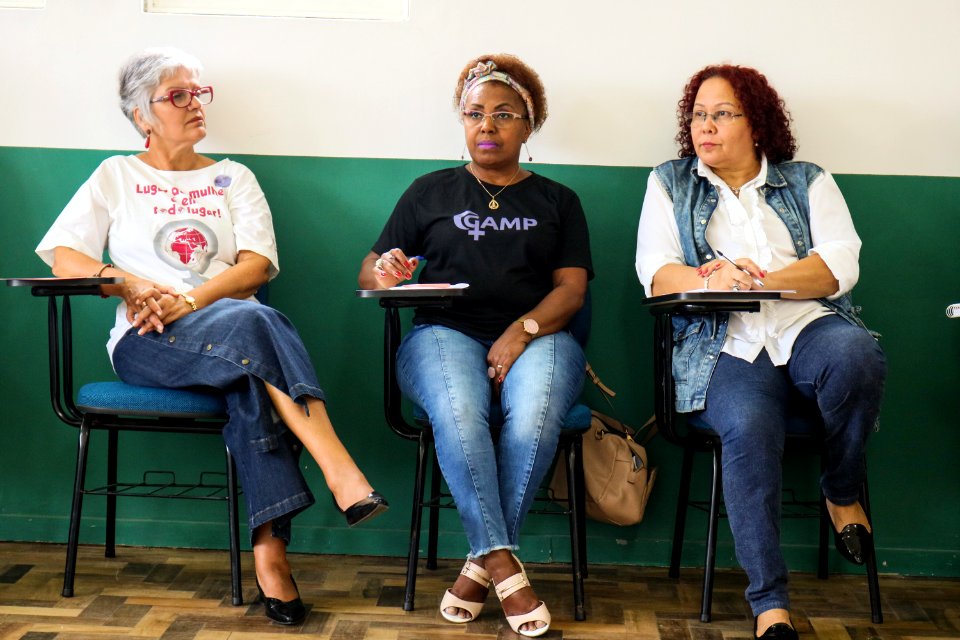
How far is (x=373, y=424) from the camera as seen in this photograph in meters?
2.93

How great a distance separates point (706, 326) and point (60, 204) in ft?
6.33

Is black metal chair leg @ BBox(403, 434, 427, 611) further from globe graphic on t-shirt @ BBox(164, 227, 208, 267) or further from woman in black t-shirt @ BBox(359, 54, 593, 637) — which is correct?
globe graphic on t-shirt @ BBox(164, 227, 208, 267)

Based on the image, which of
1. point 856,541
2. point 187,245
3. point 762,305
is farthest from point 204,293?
point 856,541

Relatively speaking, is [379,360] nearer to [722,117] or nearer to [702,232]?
[702,232]

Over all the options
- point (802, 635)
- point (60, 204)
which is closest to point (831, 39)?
point (802, 635)

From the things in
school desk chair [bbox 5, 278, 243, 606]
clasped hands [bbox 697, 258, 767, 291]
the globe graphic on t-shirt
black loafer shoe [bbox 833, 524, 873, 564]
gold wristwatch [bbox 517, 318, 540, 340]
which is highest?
the globe graphic on t-shirt

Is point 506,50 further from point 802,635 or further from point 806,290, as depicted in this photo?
point 802,635

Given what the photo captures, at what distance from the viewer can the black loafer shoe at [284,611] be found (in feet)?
7.32

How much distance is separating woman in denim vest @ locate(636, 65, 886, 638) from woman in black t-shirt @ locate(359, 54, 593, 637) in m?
0.28

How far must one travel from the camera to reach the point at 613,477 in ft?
8.77

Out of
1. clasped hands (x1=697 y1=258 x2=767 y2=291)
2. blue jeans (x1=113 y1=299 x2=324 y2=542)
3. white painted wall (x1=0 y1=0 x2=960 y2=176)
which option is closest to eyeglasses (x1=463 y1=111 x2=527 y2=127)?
white painted wall (x1=0 y1=0 x2=960 y2=176)

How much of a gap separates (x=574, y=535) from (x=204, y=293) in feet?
3.66

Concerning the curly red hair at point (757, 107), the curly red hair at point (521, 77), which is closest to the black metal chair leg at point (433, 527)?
the curly red hair at point (521, 77)

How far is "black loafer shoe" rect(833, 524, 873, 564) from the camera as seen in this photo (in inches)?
93.3
